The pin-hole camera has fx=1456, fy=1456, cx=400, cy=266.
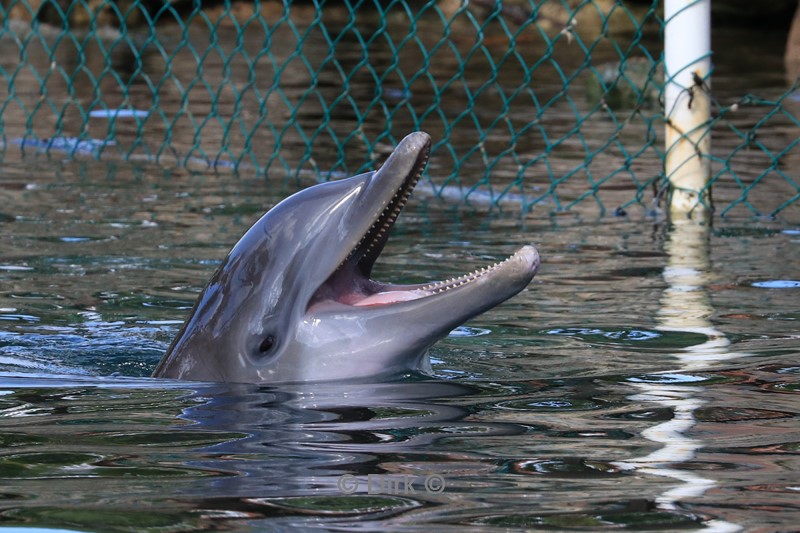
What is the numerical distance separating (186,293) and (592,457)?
288 cm

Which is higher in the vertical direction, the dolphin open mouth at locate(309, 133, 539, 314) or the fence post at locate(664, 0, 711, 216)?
the fence post at locate(664, 0, 711, 216)

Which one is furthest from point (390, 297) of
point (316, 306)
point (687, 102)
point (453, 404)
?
point (687, 102)

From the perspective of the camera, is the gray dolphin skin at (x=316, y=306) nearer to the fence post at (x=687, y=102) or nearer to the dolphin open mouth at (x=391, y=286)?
the dolphin open mouth at (x=391, y=286)

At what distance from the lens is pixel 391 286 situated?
13.2 feet

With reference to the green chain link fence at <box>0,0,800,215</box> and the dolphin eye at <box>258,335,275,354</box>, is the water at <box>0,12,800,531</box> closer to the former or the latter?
the dolphin eye at <box>258,335,275,354</box>

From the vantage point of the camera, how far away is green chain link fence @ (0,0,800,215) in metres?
8.05

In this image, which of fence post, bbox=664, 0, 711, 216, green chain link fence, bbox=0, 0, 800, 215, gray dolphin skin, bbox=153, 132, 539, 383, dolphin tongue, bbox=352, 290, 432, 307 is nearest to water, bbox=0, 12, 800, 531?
gray dolphin skin, bbox=153, 132, 539, 383

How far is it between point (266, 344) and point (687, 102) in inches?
152

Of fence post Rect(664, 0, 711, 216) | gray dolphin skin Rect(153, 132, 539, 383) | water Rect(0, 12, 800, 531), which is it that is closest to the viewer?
water Rect(0, 12, 800, 531)

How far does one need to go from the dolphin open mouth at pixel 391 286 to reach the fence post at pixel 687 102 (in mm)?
3505

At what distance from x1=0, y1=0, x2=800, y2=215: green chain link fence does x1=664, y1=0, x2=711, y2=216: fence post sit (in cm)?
12

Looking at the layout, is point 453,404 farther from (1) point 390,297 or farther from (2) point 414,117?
(2) point 414,117

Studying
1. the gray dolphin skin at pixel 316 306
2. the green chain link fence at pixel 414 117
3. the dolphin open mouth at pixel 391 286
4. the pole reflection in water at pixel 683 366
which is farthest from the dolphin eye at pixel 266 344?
the green chain link fence at pixel 414 117

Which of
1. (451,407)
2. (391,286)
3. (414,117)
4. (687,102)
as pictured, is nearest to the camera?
(451,407)
